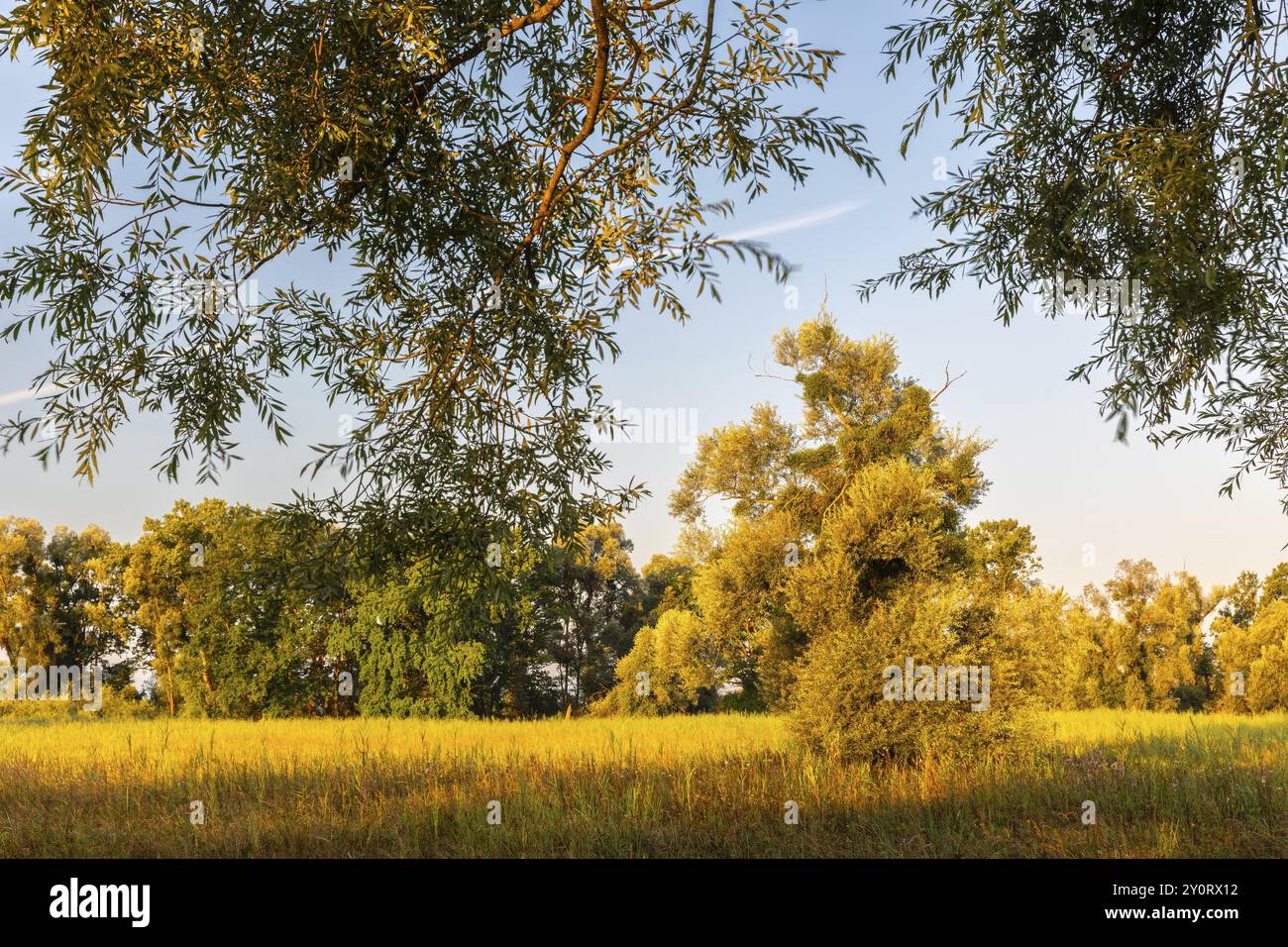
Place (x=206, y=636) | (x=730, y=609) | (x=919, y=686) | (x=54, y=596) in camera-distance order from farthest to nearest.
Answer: (x=54, y=596)
(x=206, y=636)
(x=730, y=609)
(x=919, y=686)

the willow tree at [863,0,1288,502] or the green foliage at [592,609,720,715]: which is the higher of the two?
the willow tree at [863,0,1288,502]

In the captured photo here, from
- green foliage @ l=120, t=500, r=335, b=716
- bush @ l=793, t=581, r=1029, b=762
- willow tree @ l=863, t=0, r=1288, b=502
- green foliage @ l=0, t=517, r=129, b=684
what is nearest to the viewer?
willow tree @ l=863, t=0, r=1288, b=502

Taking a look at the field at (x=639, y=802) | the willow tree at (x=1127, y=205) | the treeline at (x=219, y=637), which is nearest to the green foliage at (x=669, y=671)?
the treeline at (x=219, y=637)

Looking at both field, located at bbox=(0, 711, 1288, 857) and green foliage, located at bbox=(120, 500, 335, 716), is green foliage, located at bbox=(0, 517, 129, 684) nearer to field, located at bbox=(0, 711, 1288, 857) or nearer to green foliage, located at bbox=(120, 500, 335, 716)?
green foliage, located at bbox=(120, 500, 335, 716)

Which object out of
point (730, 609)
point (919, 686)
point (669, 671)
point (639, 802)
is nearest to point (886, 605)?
point (919, 686)

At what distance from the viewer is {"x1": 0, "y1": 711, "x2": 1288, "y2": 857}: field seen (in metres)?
8.29

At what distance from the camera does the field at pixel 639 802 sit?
829 cm

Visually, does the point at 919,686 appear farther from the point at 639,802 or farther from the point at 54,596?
the point at 54,596

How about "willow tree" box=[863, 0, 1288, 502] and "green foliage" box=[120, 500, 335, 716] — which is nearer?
"willow tree" box=[863, 0, 1288, 502]

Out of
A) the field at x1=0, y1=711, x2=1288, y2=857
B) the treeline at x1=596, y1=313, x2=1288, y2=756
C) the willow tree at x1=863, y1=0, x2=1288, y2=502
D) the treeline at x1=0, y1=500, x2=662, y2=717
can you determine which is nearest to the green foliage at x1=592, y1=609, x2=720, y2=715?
the treeline at x1=596, y1=313, x2=1288, y2=756

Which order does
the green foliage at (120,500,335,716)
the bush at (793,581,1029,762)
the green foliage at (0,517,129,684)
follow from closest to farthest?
the bush at (793,581,1029,762), the green foliage at (120,500,335,716), the green foliage at (0,517,129,684)

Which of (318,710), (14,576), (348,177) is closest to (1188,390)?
(348,177)

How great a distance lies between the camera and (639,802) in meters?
9.28

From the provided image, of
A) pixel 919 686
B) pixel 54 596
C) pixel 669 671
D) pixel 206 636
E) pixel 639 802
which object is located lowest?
pixel 669 671
